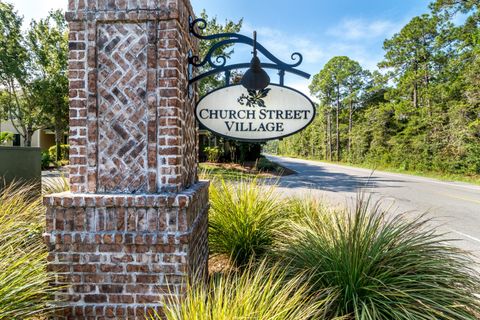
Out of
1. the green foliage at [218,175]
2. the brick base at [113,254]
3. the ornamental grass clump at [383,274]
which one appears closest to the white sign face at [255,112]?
the brick base at [113,254]

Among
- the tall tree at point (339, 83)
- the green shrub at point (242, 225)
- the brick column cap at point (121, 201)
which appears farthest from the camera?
the tall tree at point (339, 83)

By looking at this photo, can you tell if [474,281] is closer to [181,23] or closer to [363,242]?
[363,242]

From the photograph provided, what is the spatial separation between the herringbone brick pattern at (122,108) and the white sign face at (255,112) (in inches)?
27.7

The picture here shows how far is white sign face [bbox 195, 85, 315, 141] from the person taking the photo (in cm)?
288

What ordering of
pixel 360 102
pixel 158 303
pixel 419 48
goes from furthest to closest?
1. pixel 360 102
2. pixel 419 48
3. pixel 158 303

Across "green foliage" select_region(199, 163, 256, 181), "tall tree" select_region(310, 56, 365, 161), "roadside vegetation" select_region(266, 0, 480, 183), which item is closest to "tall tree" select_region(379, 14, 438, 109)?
"roadside vegetation" select_region(266, 0, 480, 183)

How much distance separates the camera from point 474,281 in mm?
2326

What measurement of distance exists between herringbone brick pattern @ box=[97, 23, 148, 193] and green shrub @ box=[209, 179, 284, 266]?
1.53 metres

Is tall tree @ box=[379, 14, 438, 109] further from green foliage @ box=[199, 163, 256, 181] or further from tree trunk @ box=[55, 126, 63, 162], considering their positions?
tree trunk @ box=[55, 126, 63, 162]

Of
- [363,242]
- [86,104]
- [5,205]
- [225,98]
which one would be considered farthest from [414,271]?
[5,205]

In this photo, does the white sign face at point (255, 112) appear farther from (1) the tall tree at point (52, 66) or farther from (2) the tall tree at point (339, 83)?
(2) the tall tree at point (339, 83)

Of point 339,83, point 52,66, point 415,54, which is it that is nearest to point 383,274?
point 52,66

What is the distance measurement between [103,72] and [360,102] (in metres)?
38.0

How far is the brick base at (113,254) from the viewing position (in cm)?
227
